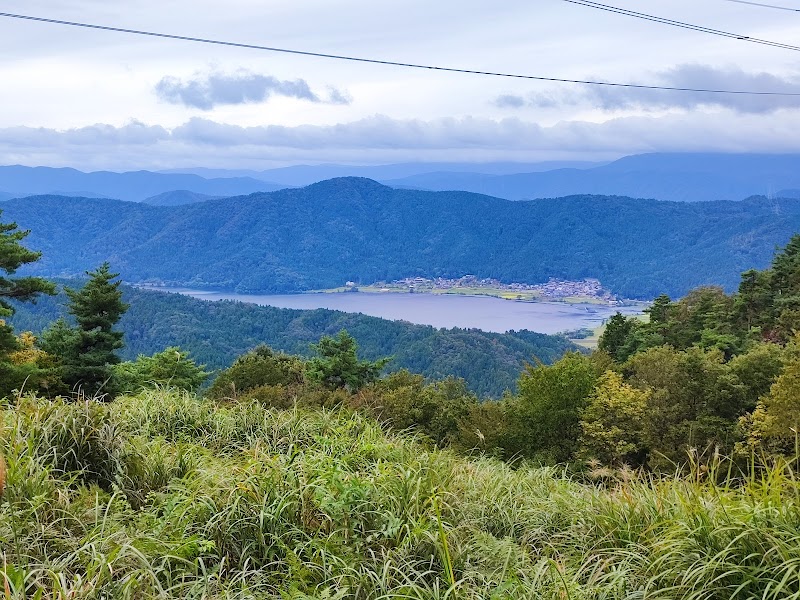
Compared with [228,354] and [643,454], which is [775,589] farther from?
[228,354]

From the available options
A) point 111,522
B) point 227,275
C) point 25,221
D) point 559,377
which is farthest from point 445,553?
point 25,221

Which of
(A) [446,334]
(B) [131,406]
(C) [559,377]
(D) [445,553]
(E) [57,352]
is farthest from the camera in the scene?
(A) [446,334]

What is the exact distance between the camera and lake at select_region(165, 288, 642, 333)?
120875 millimetres

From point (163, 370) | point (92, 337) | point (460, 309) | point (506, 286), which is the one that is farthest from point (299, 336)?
point (506, 286)

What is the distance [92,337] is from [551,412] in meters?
13.8

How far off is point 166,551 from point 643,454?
1728cm

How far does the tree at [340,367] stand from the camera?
2491cm

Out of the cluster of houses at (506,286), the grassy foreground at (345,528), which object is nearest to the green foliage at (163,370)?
the grassy foreground at (345,528)

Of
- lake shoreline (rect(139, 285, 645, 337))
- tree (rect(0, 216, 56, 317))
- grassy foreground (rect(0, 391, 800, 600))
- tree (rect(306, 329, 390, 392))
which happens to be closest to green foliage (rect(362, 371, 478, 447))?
tree (rect(306, 329, 390, 392))

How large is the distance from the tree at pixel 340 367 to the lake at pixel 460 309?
278 ft

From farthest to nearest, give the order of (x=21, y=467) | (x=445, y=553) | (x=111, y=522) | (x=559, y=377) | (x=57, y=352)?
(x=57, y=352) → (x=559, y=377) → (x=21, y=467) → (x=111, y=522) → (x=445, y=553)

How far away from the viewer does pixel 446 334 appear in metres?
69.1

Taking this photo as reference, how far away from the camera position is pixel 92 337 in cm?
2048

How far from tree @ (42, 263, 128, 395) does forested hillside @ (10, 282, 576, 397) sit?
34892 millimetres
